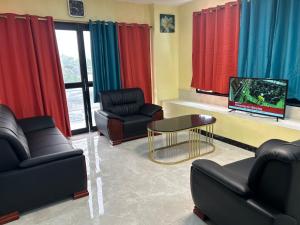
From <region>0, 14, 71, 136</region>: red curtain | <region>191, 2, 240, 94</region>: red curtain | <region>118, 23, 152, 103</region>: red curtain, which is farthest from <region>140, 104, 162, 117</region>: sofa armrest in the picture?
<region>0, 14, 71, 136</region>: red curtain

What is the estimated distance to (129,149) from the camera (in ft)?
11.9

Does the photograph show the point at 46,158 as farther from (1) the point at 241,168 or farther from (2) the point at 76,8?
(2) the point at 76,8

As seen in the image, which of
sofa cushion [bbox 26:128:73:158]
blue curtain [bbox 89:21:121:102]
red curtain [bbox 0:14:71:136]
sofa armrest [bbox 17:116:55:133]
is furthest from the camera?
blue curtain [bbox 89:21:121:102]

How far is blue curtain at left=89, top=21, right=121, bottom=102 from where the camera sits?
163 inches

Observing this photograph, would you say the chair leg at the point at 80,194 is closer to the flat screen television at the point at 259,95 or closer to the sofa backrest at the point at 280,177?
the sofa backrest at the point at 280,177

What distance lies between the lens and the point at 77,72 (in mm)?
4223

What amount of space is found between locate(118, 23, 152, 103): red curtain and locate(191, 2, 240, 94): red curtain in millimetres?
1014

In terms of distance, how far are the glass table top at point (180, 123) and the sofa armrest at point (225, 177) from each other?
117 cm

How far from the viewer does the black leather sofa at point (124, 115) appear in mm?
3764

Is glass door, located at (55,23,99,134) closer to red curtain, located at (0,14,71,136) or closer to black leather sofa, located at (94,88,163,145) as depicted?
red curtain, located at (0,14,71,136)

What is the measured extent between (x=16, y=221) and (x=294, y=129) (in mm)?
3249

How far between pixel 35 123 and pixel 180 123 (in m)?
2.24

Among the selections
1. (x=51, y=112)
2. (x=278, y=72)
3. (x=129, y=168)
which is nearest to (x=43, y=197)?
(x=129, y=168)

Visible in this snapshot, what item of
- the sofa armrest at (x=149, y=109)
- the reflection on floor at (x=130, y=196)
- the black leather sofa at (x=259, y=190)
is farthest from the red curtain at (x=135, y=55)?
the black leather sofa at (x=259, y=190)
